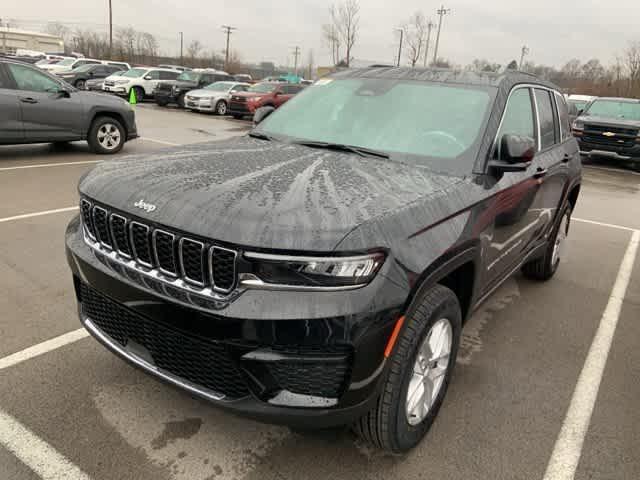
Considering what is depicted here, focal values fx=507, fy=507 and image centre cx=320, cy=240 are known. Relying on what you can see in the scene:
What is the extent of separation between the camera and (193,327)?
1.98 m

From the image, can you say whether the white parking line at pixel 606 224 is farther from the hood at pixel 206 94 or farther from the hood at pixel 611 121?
the hood at pixel 206 94

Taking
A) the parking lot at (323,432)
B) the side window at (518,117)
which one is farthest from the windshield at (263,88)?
the side window at (518,117)

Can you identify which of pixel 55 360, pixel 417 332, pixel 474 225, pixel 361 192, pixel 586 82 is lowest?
pixel 55 360

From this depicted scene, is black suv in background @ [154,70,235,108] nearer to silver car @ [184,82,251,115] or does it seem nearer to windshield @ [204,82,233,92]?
silver car @ [184,82,251,115]

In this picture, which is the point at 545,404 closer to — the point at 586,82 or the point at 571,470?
the point at 571,470

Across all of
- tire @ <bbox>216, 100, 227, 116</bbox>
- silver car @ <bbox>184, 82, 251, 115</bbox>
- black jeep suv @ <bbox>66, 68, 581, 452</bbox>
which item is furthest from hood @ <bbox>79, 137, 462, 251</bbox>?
tire @ <bbox>216, 100, 227, 116</bbox>

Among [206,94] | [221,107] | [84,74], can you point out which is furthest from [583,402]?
[84,74]

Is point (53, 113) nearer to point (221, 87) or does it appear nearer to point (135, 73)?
point (221, 87)

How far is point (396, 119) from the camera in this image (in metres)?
3.20

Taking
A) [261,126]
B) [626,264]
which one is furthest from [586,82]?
[261,126]

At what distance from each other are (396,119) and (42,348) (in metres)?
2.67

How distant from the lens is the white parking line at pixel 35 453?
2237mm

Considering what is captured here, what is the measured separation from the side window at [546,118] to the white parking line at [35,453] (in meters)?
3.64

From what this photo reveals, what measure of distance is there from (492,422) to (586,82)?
5394 cm
